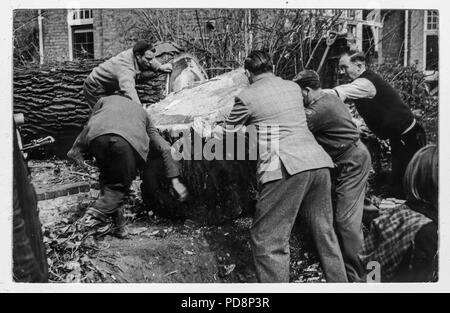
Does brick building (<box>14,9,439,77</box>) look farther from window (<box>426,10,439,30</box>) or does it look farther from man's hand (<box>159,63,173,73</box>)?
man's hand (<box>159,63,173,73</box>)

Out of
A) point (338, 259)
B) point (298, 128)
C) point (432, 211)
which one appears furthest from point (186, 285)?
point (432, 211)

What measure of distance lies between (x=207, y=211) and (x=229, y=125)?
2.81ft

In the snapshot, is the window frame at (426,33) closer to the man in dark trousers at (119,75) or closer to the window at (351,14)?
the window at (351,14)

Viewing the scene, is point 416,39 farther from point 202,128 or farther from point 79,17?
point 79,17

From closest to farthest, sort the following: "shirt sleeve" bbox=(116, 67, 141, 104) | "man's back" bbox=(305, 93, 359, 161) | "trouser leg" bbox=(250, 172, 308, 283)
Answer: "trouser leg" bbox=(250, 172, 308, 283) → "man's back" bbox=(305, 93, 359, 161) → "shirt sleeve" bbox=(116, 67, 141, 104)

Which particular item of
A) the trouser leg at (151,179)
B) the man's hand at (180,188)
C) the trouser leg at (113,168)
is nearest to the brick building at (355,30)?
the trouser leg at (113,168)

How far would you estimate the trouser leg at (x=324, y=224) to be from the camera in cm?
435

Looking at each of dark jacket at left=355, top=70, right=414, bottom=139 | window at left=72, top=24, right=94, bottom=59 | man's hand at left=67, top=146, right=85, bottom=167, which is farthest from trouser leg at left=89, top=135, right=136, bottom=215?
dark jacket at left=355, top=70, right=414, bottom=139

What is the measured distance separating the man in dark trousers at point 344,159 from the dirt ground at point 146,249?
1.11 ft

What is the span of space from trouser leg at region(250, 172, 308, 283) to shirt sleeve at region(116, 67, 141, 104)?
1.38 meters

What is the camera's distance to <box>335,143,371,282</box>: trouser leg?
4.58m

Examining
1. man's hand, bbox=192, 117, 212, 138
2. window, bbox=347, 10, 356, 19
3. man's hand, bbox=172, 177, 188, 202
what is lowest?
man's hand, bbox=172, 177, 188, 202

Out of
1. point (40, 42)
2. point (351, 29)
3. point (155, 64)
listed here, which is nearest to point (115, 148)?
point (155, 64)
